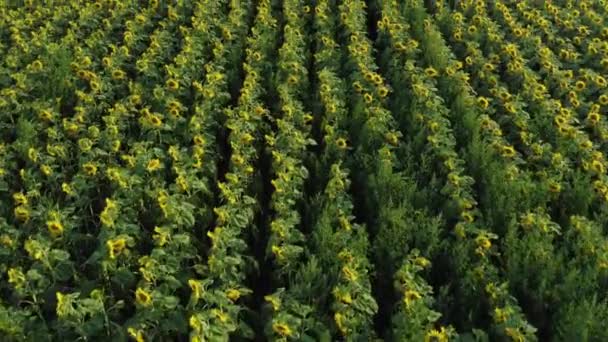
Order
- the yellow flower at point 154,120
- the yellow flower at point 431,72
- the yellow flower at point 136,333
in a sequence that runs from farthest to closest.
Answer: the yellow flower at point 431,72 → the yellow flower at point 154,120 → the yellow flower at point 136,333

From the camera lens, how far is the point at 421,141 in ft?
16.3

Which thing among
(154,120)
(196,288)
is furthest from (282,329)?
(154,120)

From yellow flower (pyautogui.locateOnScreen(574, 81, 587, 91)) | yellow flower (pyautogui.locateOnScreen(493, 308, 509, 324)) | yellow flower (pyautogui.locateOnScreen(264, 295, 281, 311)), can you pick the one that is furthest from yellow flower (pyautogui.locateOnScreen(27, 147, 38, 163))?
yellow flower (pyautogui.locateOnScreen(574, 81, 587, 91))

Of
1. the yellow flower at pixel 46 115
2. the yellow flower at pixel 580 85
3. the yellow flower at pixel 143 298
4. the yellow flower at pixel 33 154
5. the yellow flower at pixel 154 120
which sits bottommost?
the yellow flower at pixel 143 298

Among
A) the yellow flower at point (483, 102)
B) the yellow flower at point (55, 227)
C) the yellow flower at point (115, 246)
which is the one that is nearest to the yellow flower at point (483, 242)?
the yellow flower at point (483, 102)

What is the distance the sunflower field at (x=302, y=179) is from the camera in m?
3.60

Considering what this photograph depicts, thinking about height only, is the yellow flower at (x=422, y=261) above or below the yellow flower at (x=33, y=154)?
above

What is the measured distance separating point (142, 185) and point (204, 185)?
0.39 meters

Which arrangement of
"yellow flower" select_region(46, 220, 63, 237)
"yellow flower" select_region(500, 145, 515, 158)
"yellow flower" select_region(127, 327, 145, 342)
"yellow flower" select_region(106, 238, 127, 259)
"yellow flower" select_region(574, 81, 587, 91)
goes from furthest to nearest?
"yellow flower" select_region(574, 81, 587, 91) < "yellow flower" select_region(500, 145, 515, 158) < "yellow flower" select_region(46, 220, 63, 237) < "yellow flower" select_region(106, 238, 127, 259) < "yellow flower" select_region(127, 327, 145, 342)

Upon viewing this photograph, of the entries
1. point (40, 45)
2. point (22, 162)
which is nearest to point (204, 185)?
point (22, 162)

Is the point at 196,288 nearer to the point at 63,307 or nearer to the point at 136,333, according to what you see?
the point at 136,333

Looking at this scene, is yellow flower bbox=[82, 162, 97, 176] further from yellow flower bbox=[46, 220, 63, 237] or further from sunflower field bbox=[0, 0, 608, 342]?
yellow flower bbox=[46, 220, 63, 237]

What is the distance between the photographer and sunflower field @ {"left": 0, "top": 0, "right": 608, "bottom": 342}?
3.60 meters

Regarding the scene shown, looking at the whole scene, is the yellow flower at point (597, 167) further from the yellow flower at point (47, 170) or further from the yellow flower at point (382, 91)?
the yellow flower at point (47, 170)
